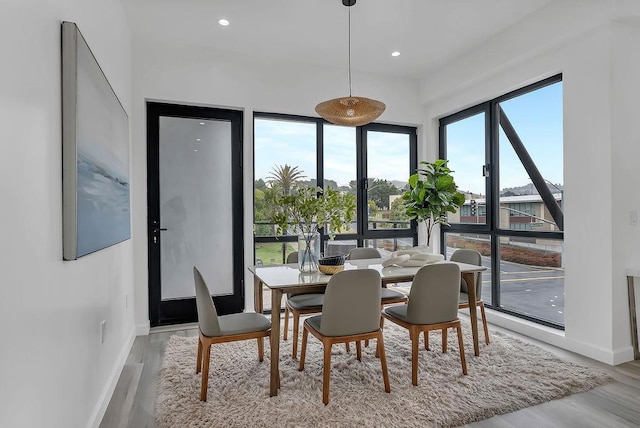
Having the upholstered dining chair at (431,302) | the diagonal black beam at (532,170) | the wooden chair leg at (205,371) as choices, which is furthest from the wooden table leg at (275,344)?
the diagonal black beam at (532,170)

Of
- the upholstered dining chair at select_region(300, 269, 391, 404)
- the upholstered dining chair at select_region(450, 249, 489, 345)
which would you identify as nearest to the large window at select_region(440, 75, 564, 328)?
the upholstered dining chair at select_region(450, 249, 489, 345)

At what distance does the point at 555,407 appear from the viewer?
7.14 feet

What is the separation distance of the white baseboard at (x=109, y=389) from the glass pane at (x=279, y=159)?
1735 mm

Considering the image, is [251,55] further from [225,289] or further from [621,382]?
[621,382]

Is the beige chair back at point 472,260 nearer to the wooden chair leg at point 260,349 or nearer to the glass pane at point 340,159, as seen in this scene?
the glass pane at point 340,159

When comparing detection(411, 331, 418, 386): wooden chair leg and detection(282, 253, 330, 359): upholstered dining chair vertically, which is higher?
detection(282, 253, 330, 359): upholstered dining chair

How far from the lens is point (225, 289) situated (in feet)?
13.4

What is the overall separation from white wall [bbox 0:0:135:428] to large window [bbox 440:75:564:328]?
3.73 m

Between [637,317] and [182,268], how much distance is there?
13.6 ft

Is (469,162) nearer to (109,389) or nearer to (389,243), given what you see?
(389,243)

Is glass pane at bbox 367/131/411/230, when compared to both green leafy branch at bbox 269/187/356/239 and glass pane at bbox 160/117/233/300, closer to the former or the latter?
glass pane at bbox 160/117/233/300

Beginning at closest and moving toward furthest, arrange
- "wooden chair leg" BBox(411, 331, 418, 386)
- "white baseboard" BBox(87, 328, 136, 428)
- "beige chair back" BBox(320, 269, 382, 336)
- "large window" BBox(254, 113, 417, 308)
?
"white baseboard" BBox(87, 328, 136, 428)
"beige chair back" BBox(320, 269, 382, 336)
"wooden chair leg" BBox(411, 331, 418, 386)
"large window" BBox(254, 113, 417, 308)

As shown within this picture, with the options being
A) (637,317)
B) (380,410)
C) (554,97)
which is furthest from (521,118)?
(380,410)

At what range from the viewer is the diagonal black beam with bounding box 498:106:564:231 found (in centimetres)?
342
